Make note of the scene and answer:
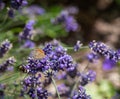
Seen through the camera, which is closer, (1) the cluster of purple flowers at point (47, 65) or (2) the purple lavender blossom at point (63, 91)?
(1) the cluster of purple flowers at point (47, 65)

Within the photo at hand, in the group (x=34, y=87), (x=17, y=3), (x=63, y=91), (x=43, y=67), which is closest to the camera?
(x=43, y=67)

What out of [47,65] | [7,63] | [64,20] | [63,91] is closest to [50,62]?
[47,65]

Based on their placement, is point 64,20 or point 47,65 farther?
point 64,20

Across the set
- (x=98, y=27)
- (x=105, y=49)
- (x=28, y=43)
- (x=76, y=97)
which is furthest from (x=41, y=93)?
(x=98, y=27)

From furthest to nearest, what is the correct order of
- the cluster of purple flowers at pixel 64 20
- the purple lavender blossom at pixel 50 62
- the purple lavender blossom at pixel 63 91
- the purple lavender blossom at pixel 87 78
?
the cluster of purple flowers at pixel 64 20, the purple lavender blossom at pixel 63 91, the purple lavender blossom at pixel 87 78, the purple lavender blossom at pixel 50 62

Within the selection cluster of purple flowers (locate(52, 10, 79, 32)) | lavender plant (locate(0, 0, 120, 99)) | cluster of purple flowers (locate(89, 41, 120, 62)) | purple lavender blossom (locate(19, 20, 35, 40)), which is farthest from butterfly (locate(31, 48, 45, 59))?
cluster of purple flowers (locate(52, 10, 79, 32))

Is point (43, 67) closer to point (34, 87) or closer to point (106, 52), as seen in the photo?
point (34, 87)

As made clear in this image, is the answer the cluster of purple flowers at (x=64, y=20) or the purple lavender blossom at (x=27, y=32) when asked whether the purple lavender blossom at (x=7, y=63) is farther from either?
the cluster of purple flowers at (x=64, y=20)

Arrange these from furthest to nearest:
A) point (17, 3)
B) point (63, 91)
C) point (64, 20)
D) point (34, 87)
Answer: point (64, 20)
point (63, 91)
point (17, 3)
point (34, 87)

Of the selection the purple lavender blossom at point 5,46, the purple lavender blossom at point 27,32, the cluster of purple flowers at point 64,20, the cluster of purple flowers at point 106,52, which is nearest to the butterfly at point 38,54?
the cluster of purple flowers at point 106,52

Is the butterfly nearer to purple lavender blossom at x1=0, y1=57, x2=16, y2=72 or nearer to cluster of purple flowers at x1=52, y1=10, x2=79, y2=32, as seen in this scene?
purple lavender blossom at x1=0, y1=57, x2=16, y2=72

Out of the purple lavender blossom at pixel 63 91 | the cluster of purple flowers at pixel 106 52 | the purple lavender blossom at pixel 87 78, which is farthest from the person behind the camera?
the purple lavender blossom at pixel 63 91
